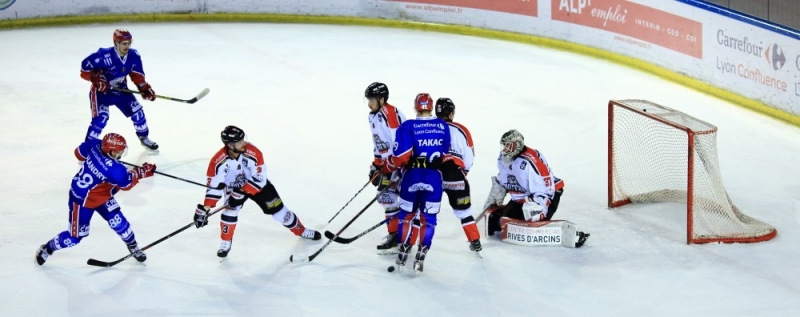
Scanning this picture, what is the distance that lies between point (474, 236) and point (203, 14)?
8.78 m

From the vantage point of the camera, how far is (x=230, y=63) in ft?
41.7

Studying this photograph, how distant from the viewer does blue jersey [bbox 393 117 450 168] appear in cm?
668

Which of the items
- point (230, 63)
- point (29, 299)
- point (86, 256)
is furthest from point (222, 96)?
point (29, 299)

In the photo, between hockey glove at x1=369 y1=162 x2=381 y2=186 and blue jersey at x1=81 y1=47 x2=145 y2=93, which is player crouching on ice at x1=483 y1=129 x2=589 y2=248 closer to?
hockey glove at x1=369 y1=162 x2=381 y2=186

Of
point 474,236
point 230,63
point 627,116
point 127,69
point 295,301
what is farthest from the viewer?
point 230,63

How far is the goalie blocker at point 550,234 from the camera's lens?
23.8 feet

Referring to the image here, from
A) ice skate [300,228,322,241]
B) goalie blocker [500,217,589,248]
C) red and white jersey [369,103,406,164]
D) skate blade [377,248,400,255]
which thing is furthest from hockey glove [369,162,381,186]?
goalie blocker [500,217,589,248]

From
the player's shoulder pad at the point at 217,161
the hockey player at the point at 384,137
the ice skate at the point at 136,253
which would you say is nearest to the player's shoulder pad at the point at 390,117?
the hockey player at the point at 384,137

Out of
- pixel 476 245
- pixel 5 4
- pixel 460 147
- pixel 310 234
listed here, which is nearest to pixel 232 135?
pixel 310 234

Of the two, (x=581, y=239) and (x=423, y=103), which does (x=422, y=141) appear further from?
(x=581, y=239)

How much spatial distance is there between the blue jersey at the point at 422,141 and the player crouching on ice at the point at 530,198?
617mm

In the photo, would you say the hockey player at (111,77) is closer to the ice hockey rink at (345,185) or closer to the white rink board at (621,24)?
the ice hockey rink at (345,185)

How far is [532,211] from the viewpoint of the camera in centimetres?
729

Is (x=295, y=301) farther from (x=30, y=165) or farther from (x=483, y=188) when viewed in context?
(x=30, y=165)
